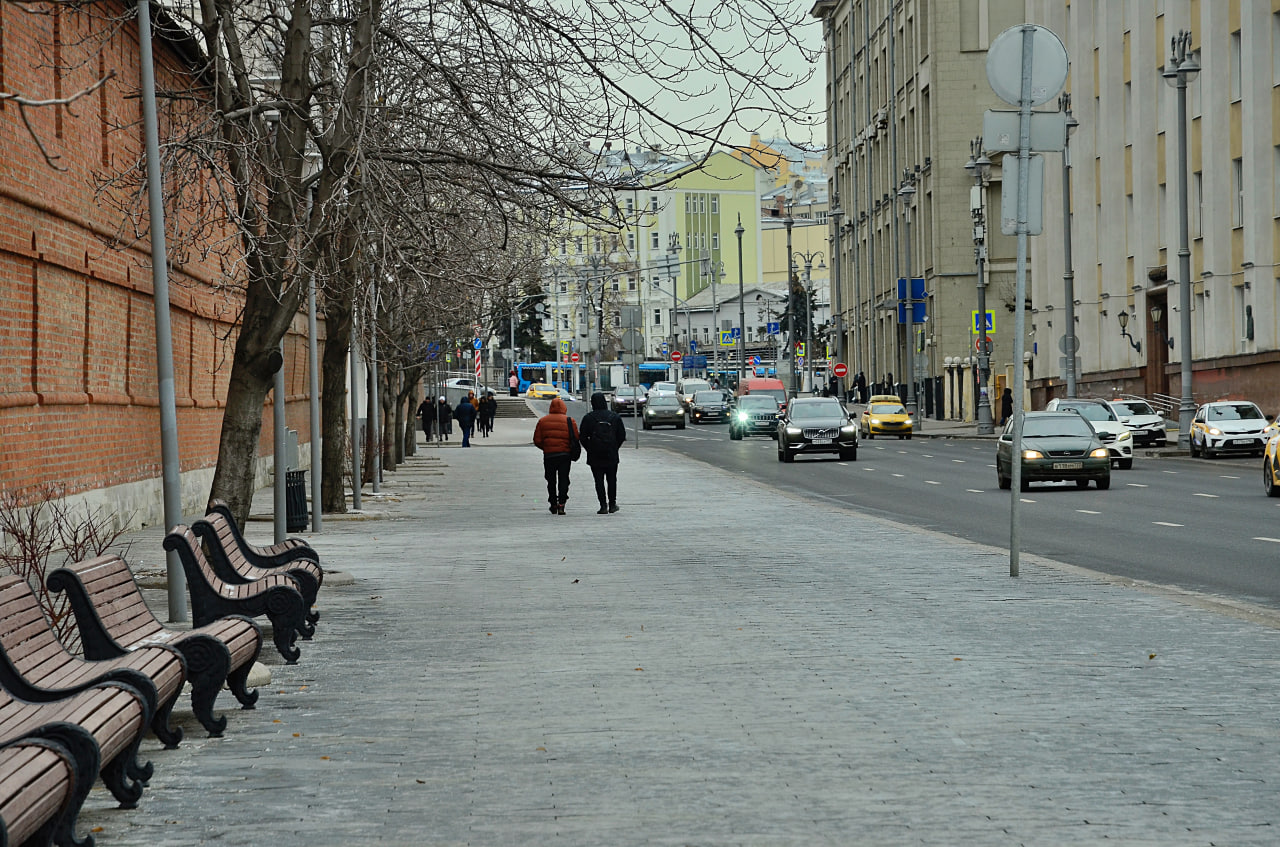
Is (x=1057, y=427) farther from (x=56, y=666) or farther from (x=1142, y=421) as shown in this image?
(x=56, y=666)

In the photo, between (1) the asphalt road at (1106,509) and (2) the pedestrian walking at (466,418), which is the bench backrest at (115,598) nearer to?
(1) the asphalt road at (1106,509)

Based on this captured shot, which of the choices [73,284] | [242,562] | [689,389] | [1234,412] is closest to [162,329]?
[242,562]

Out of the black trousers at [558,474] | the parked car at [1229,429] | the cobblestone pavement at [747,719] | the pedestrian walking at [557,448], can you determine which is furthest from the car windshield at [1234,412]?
the cobblestone pavement at [747,719]

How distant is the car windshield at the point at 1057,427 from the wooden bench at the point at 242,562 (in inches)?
818

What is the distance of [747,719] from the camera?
26.6 ft

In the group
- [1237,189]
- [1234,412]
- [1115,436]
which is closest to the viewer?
[1115,436]

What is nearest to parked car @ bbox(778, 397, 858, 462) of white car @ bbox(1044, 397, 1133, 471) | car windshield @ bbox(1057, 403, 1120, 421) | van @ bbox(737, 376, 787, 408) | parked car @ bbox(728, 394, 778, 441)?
car windshield @ bbox(1057, 403, 1120, 421)

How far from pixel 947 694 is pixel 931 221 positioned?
78744 mm

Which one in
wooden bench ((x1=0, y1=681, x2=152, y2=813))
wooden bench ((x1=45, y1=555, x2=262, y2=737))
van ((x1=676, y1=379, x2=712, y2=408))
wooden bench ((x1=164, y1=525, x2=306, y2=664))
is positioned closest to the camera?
wooden bench ((x1=0, y1=681, x2=152, y2=813))

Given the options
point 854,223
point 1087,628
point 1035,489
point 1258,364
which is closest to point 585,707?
point 1087,628

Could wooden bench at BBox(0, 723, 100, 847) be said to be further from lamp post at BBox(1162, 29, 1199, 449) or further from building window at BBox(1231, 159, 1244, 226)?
building window at BBox(1231, 159, 1244, 226)

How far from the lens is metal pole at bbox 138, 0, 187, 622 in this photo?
1128 cm

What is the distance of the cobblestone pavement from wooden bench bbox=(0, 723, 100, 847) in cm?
74

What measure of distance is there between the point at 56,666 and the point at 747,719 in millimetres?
2936
